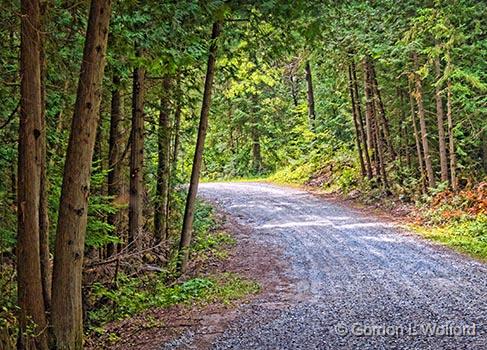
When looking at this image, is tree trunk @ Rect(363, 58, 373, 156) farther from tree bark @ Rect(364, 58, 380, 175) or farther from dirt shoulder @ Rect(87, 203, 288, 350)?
dirt shoulder @ Rect(87, 203, 288, 350)

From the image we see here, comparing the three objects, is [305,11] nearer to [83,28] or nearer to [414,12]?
[83,28]

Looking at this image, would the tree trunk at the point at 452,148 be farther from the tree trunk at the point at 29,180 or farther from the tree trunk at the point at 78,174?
the tree trunk at the point at 29,180

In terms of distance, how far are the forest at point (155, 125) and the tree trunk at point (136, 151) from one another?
0.03 metres

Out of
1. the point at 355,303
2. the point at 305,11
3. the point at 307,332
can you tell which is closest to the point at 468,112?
the point at 305,11

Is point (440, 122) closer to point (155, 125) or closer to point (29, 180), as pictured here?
point (155, 125)

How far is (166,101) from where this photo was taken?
37.8 ft

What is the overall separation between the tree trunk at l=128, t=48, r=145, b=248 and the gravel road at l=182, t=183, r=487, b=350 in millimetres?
3000

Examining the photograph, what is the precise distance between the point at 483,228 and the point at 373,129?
9.57 m

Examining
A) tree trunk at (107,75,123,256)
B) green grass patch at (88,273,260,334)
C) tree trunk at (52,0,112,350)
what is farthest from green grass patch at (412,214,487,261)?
tree trunk at (52,0,112,350)

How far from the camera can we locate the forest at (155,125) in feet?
18.1

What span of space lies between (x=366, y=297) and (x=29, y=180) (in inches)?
208

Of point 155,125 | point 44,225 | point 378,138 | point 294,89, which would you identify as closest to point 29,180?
point 44,225

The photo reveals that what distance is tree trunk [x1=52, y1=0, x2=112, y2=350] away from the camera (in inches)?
216

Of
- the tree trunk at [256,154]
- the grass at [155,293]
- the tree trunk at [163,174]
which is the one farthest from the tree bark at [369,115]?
the tree trunk at [256,154]
